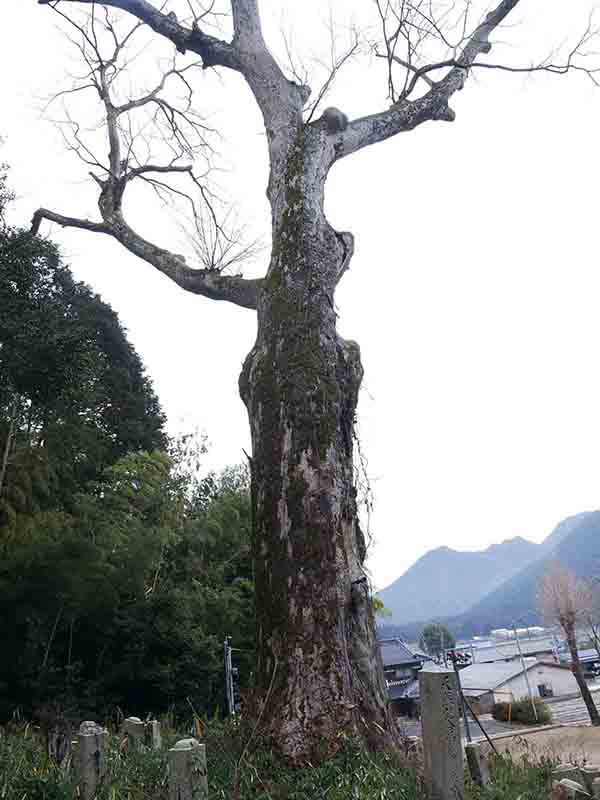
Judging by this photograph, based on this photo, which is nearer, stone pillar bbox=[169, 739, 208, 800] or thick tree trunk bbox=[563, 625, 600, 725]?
stone pillar bbox=[169, 739, 208, 800]

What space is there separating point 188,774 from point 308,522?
1.44 metres

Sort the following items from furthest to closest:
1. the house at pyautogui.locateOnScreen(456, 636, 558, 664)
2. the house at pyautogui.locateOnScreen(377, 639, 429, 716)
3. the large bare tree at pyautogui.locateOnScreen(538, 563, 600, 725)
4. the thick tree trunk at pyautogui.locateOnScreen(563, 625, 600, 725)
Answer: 1. the house at pyautogui.locateOnScreen(456, 636, 558, 664)
2. the large bare tree at pyautogui.locateOnScreen(538, 563, 600, 725)
3. the house at pyautogui.locateOnScreen(377, 639, 429, 716)
4. the thick tree trunk at pyautogui.locateOnScreen(563, 625, 600, 725)

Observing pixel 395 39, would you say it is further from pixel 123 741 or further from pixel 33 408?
pixel 33 408

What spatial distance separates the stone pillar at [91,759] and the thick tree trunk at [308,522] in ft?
2.56

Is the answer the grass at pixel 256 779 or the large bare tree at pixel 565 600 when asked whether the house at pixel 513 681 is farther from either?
the grass at pixel 256 779

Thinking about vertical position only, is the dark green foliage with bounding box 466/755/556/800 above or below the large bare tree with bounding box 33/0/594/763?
below

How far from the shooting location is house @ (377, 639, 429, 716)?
2917 cm

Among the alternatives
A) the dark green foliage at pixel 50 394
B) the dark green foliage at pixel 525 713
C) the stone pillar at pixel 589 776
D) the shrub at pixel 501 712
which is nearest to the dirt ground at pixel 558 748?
the stone pillar at pixel 589 776

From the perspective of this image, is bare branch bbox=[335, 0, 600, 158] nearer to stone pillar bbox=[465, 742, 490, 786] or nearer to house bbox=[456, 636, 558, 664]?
stone pillar bbox=[465, 742, 490, 786]

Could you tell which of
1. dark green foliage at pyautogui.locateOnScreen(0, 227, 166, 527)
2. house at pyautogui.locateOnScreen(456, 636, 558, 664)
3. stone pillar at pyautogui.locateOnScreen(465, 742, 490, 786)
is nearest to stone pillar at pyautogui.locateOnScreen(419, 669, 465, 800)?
stone pillar at pyautogui.locateOnScreen(465, 742, 490, 786)

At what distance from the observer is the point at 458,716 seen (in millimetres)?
2641

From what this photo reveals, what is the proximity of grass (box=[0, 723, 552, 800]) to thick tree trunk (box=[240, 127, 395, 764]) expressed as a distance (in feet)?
0.43

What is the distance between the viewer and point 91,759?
287cm

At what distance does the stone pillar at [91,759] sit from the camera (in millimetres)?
2738
